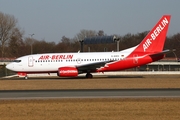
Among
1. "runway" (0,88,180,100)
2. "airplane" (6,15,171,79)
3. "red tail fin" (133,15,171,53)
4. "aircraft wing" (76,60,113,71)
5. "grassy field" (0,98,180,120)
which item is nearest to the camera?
"grassy field" (0,98,180,120)

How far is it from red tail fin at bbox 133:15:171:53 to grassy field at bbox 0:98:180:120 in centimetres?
2730

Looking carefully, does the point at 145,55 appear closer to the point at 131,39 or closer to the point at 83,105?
the point at 83,105

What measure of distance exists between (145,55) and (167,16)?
5.87 meters

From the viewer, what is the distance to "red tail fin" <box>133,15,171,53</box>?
47.2 metres

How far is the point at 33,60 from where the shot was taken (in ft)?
155

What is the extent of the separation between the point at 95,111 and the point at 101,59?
101ft

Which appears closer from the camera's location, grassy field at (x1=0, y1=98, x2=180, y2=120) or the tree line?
grassy field at (x1=0, y1=98, x2=180, y2=120)

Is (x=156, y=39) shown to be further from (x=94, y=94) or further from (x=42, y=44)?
(x=42, y=44)

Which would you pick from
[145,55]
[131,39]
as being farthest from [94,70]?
[131,39]

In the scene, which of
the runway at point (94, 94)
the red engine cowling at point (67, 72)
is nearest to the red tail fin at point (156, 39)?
the red engine cowling at point (67, 72)

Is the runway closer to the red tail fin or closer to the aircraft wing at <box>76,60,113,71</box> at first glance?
the aircraft wing at <box>76,60,113,71</box>

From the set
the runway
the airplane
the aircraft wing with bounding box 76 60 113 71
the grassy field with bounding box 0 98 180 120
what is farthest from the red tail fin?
the grassy field with bounding box 0 98 180 120

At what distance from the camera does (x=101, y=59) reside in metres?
47.1

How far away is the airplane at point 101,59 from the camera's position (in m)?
46.8
